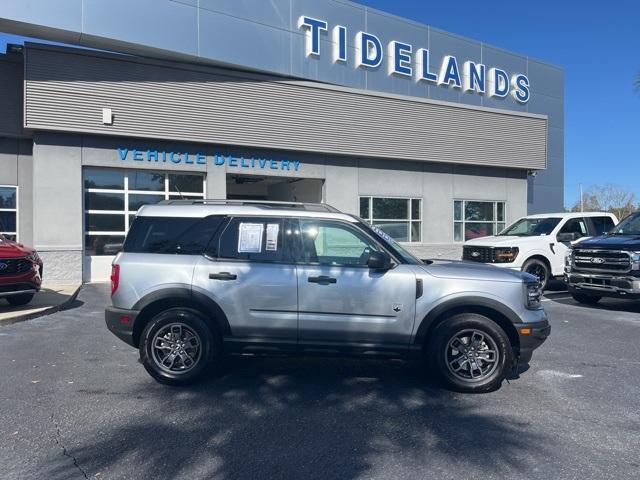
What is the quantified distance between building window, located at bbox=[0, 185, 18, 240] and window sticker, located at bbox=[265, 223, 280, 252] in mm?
12443

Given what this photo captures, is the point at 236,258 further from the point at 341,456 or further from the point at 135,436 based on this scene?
the point at 341,456

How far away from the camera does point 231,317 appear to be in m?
5.35

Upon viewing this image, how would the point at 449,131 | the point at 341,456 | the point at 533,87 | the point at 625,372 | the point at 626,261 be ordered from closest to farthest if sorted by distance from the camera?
1. the point at 341,456
2. the point at 625,372
3. the point at 626,261
4. the point at 449,131
5. the point at 533,87

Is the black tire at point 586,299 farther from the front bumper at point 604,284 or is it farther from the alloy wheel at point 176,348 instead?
the alloy wheel at point 176,348

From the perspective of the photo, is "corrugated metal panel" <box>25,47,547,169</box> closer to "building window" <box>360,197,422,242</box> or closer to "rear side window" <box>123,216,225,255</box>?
"building window" <box>360,197,422,242</box>

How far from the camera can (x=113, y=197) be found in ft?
47.9

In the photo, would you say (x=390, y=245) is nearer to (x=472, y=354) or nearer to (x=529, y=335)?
(x=472, y=354)

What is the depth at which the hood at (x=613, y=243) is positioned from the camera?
32.4 ft

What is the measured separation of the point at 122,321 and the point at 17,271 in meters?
5.03

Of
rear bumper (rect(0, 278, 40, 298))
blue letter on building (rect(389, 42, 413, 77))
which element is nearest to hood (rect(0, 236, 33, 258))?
rear bumper (rect(0, 278, 40, 298))

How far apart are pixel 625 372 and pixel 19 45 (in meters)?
17.0

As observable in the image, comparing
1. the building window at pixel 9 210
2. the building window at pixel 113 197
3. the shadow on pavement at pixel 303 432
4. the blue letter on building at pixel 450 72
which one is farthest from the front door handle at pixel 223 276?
the blue letter on building at pixel 450 72


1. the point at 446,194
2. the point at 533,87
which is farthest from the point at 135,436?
A: the point at 533,87

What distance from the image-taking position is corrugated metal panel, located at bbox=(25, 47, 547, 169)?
1348 centimetres
